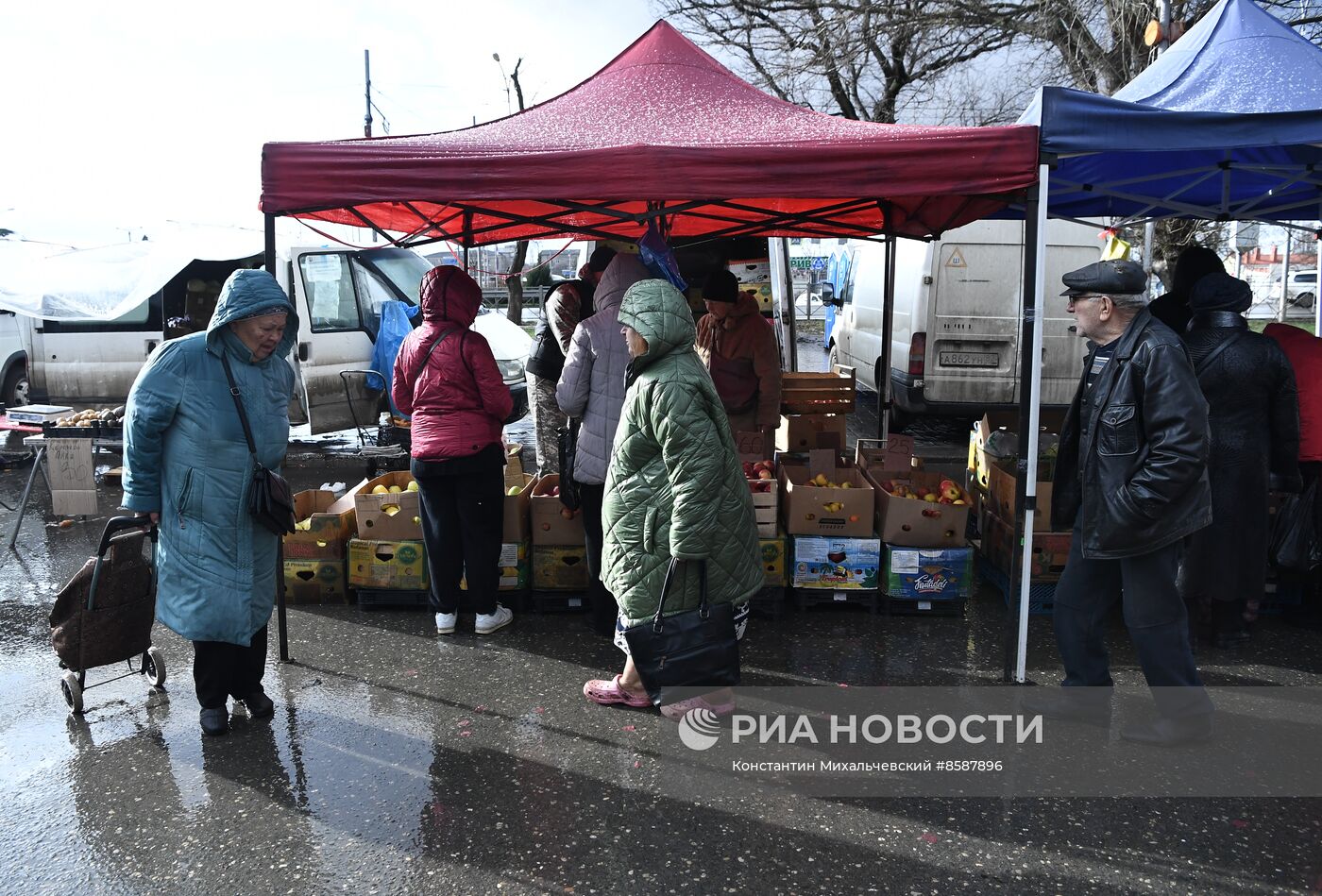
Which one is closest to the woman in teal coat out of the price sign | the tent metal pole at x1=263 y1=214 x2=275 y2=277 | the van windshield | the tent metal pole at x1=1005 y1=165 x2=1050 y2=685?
the tent metal pole at x1=263 y1=214 x2=275 y2=277

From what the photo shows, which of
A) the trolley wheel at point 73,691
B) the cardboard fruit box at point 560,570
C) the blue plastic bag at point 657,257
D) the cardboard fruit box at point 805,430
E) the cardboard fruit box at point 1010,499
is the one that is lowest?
the trolley wheel at point 73,691

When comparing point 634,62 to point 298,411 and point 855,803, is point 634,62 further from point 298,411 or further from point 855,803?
point 298,411

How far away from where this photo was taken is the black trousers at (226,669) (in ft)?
12.5

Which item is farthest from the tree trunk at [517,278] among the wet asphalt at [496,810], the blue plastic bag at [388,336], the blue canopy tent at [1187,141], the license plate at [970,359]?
the wet asphalt at [496,810]

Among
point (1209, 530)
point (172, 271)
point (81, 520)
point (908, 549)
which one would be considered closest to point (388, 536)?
point (908, 549)

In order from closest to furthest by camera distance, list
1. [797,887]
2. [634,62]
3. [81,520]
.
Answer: [797,887]
[634,62]
[81,520]

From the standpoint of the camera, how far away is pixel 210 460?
3641 millimetres

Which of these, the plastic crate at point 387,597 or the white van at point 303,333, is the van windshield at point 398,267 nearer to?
the white van at point 303,333

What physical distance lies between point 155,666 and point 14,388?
975cm

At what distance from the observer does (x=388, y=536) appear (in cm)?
537

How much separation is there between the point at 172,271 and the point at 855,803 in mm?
9040

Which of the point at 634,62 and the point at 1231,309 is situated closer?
the point at 1231,309

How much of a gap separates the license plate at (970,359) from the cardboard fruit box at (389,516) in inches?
263

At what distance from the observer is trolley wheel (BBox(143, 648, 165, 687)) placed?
4316mm
